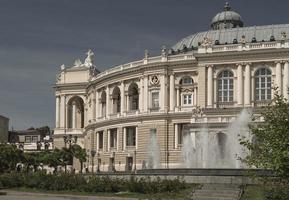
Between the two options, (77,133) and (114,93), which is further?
(77,133)

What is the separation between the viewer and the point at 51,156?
113 m

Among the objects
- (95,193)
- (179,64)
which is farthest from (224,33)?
(95,193)

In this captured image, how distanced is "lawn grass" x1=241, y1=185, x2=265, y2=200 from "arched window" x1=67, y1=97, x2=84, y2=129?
84.9m

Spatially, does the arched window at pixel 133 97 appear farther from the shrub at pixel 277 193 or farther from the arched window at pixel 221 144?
the shrub at pixel 277 193

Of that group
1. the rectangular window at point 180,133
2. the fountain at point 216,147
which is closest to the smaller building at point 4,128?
the rectangular window at point 180,133

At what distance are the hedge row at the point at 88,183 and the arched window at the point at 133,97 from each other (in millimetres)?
50118

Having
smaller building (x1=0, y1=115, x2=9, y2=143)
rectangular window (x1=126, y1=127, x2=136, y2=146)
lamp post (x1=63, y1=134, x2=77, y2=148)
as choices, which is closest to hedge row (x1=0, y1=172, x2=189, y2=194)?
lamp post (x1=63, y1=134, x2=77, y2=148)

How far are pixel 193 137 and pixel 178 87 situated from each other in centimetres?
1700

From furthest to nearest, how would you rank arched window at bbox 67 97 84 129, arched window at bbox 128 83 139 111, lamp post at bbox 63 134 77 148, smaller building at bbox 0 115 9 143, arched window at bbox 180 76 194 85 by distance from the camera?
smaller building at bbox 0 115 9 143 < arched window at bbox 67 97 84 129 < arched window at bbox 128 83 139 111 < lamp post at bbox 63 134 77 148 < arched window at bbox 180 76 194 85

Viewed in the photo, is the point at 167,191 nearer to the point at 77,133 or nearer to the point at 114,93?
the point at 114,93

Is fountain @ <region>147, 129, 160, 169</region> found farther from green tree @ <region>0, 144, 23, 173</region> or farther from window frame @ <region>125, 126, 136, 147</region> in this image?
green tree @ <region>0, 144, 23, 173</region>

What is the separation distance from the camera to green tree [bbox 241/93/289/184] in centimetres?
2980

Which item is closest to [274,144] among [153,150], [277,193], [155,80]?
[277,193]

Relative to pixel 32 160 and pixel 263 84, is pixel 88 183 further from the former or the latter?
pixel 32 160
